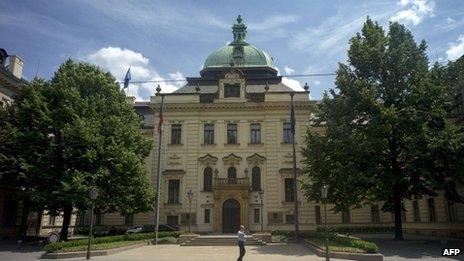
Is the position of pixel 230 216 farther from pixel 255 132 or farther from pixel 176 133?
pixel 176 133

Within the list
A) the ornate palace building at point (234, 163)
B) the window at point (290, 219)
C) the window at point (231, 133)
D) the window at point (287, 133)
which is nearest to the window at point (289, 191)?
the ornate palace building at point (234, 163)

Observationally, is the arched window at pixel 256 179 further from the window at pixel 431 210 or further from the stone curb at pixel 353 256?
the stone curb at pixel 353 256

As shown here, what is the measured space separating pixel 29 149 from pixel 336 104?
23.4 meters

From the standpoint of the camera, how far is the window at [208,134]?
4644 cm

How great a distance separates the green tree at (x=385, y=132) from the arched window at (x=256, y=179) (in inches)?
536

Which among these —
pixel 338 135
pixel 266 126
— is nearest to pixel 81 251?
pixel 338 135

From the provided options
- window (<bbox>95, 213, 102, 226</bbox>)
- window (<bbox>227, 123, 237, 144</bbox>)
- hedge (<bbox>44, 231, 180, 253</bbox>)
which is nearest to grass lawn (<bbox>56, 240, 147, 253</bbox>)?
hedge (<bbox>44, 231, 180, 253</bbox>)

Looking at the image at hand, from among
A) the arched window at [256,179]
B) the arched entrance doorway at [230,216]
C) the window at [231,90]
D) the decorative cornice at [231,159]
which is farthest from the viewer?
the window at [231,90]

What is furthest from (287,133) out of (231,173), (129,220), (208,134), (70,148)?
(70,148)

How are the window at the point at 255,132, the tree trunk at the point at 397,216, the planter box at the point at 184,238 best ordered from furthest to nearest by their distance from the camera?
the window at the point at 255,132 → the planter box at the point at 184,238 → the tree trunk at the point at 397,216

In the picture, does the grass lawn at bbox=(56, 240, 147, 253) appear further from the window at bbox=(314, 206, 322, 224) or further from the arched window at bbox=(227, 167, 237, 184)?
the window at bbox=(314, 206, 322, 224)

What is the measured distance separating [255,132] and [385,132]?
19.9m

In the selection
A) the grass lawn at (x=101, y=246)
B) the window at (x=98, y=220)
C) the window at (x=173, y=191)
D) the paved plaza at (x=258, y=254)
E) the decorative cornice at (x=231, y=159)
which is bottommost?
the paved plaza at (x=258, y=254)

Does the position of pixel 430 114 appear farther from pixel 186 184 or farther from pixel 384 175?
Answer: pixel 186 184
